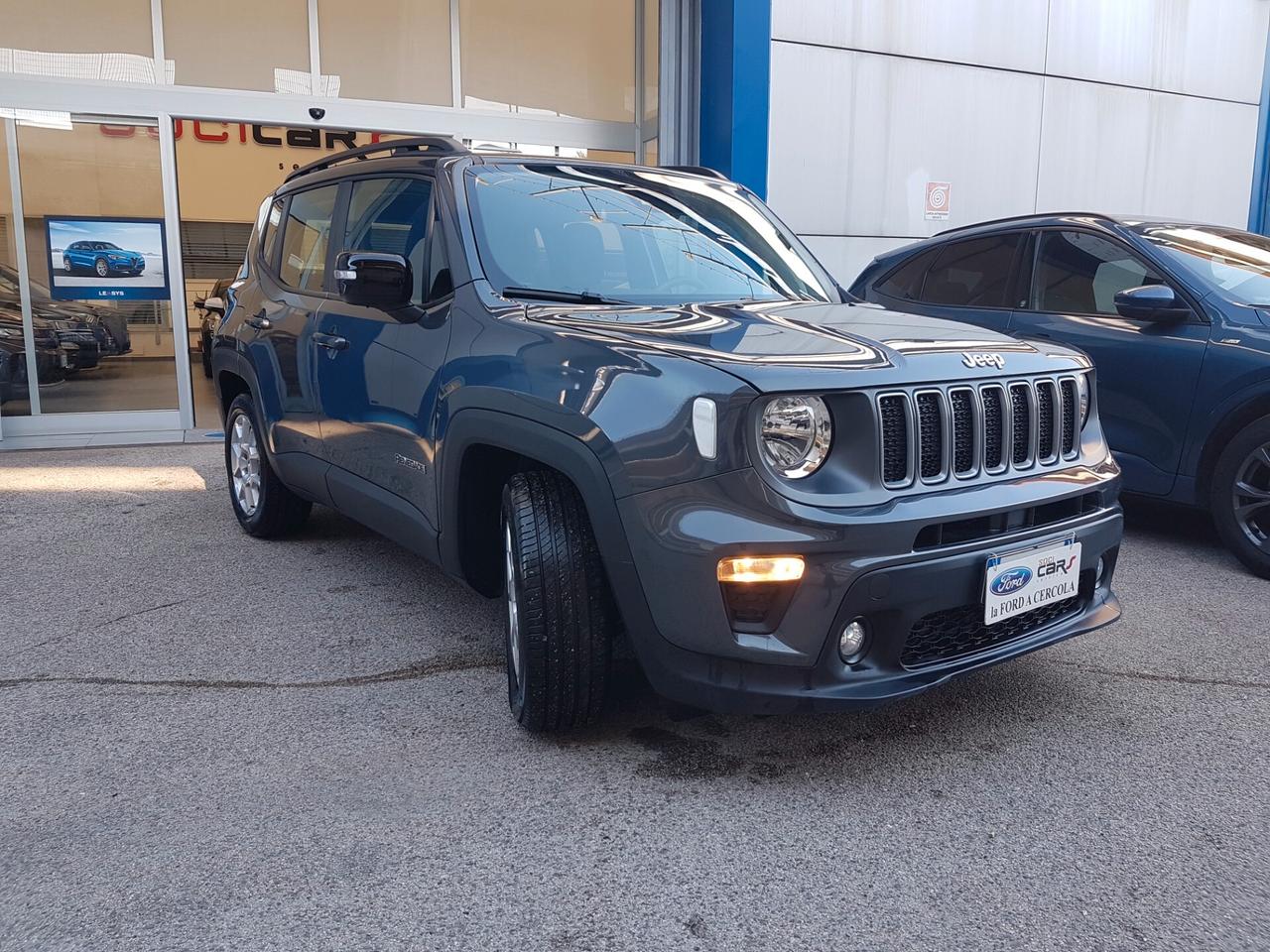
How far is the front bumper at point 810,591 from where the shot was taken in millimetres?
2436

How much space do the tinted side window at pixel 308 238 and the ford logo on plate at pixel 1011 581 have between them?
3.01 metres

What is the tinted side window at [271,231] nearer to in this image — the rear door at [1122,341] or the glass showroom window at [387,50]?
the rear door at [1122,341]

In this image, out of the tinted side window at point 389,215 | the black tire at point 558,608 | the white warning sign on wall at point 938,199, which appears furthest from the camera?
the white warning sign on wall at point 938,199

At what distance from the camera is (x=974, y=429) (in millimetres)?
2719

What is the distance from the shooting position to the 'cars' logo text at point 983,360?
2791 millimetres

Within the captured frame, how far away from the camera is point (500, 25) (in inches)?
383

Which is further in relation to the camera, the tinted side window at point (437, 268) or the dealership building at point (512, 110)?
the dealership building at point (512, 110)

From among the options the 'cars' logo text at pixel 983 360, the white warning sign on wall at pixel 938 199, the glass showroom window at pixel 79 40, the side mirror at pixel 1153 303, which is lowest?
the 'cars' logo text at pixel 983 360

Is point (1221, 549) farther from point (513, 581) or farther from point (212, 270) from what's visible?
point (212, 270)

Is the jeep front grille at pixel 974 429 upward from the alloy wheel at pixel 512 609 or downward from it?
upward

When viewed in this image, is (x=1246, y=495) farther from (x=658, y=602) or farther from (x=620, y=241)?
(x=658, y=602)

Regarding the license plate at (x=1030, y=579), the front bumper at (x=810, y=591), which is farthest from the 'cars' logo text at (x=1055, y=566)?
the front bumper at (x=810, y=591)

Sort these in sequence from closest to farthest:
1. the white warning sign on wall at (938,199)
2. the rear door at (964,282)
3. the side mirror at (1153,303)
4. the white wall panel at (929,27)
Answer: the side mirror at (1153,303), the rear door at (964,282), the white wall panel at (929,27), the white warning sign on wall at (938,199)

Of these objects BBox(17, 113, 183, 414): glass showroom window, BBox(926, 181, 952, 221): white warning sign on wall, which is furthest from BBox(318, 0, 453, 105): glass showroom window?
BBox(926, 181, 952, 221): white warning sign on wall
